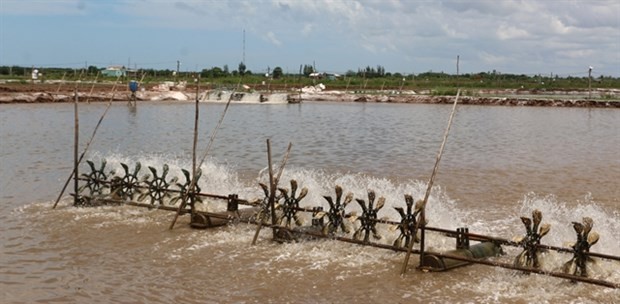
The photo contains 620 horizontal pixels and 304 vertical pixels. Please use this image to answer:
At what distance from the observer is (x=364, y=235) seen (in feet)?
33.9

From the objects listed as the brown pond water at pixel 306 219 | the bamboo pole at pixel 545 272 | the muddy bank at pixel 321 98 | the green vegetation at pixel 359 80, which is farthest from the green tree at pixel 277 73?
the bamboo pole at pixel 545 272

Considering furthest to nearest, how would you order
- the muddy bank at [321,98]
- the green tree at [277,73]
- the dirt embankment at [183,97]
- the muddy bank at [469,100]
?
the green tree at [277,73]
the muddy bank at [469,100]
the dirt embankment at [183,97]
the muddy bank at [321,98]

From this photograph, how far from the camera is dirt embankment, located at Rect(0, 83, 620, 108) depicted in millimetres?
44656

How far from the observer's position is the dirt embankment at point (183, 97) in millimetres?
44656

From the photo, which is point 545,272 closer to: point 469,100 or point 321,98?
point 469,100

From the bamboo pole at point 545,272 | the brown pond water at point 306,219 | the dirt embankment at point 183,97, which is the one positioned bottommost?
the brown pond water at point 306,219

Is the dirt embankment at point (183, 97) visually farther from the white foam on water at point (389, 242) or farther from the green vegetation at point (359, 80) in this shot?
the white foam on water at point (389, 242)

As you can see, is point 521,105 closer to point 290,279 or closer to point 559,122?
point 559,122

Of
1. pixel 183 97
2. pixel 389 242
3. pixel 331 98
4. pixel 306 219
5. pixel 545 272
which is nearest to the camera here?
pixel 545 272

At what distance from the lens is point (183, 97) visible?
53.4 metres

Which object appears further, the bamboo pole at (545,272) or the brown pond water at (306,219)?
the brown pond water at (306,219)

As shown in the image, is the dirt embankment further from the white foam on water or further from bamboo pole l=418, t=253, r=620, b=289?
bamboo pole l=418, t=253, r=620, b=289

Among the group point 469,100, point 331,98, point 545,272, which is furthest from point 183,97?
point 545,272

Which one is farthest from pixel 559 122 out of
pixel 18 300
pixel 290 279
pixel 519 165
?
pixel 18 300
